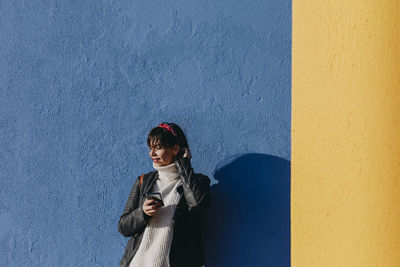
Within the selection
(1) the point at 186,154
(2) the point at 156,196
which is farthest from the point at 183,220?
(1) the point at 186,154

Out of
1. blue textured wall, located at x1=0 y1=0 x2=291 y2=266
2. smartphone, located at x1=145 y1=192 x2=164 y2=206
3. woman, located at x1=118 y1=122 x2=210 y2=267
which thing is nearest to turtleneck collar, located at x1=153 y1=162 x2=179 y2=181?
woman, located at x1=118 y1=122 x2=210 y2=267

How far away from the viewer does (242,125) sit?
13.1 ft

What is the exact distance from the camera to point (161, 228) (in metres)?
3.39

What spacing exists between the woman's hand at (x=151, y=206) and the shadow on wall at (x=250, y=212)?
0.81 meters

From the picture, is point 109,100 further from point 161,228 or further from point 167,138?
point 161,228

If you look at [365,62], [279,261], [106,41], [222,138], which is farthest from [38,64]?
[365,62]

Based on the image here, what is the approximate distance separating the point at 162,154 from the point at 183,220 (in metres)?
0.46

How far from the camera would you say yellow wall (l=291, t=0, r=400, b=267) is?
161 cm

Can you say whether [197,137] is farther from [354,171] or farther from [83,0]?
[354,171]

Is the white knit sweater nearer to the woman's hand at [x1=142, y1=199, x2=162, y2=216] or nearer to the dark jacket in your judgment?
the dark jacket

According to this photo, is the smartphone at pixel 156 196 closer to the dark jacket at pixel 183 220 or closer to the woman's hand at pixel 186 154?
the dark jacket at pixel 183 220

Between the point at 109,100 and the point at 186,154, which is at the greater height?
the point at 109,100

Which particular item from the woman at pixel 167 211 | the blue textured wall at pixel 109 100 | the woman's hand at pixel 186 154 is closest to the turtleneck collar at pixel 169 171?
the woman at pixel 167 211

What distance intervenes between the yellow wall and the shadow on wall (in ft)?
6.28
